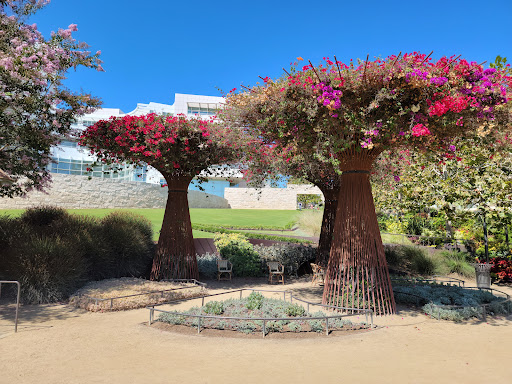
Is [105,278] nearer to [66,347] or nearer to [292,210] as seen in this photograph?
[66,347]

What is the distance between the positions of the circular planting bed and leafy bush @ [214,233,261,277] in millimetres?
5520

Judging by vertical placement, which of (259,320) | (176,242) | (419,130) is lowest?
(259,320)

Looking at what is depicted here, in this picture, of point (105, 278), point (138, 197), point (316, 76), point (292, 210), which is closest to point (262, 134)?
point (316, 76)

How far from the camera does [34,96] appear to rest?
9695 millimetres

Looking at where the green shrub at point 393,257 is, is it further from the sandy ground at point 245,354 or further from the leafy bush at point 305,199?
the leafy bush at point 305,199

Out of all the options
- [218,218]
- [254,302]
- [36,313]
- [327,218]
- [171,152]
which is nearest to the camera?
[254,302]

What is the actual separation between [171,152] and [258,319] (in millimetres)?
5759

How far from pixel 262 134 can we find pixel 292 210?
3477 cm

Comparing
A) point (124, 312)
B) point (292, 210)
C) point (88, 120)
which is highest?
point (88, 120)

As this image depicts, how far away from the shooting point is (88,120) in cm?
5206

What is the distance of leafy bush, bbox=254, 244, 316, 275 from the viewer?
549 inches

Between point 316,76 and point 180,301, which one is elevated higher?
point 316,76

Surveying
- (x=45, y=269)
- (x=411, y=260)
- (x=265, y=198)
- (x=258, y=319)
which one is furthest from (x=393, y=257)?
(x=265, y=198)

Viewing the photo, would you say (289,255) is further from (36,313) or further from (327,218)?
(36,313)
